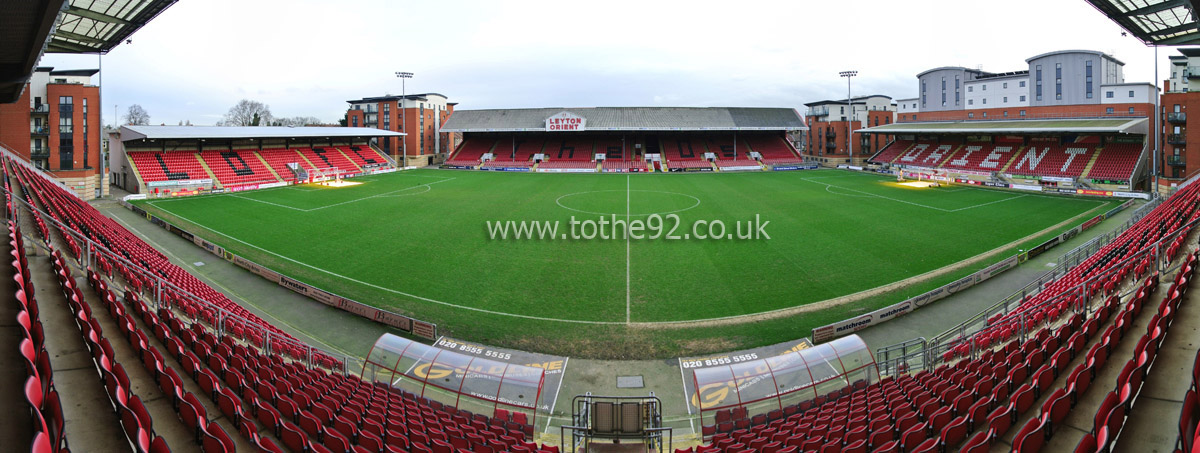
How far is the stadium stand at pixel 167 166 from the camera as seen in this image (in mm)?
49750

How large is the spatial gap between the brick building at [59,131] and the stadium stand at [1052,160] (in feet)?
257

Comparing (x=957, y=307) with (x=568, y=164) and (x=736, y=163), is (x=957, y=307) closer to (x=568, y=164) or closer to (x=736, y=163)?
(x=736, y=163)

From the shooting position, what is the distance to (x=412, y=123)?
8256 centimetres

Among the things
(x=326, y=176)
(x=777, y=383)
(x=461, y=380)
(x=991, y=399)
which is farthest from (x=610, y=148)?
(x=991, y=399)

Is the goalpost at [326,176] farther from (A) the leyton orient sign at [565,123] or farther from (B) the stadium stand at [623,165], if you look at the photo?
(B) the stadium stand at [623,165]

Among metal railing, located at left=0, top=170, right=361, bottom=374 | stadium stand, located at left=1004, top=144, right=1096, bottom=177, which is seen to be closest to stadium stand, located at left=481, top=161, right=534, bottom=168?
stadium stand, located at left=1004, top=144, right=1096, bottom=177

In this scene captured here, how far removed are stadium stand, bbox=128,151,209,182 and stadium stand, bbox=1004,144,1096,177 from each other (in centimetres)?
7488

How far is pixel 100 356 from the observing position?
273 inches

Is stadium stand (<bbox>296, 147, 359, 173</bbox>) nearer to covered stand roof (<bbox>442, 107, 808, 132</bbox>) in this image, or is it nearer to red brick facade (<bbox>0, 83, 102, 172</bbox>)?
covered stand roof (<bbox>442, 107, 808, 132</bbox>)

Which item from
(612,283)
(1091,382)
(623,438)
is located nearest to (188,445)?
(623,438)

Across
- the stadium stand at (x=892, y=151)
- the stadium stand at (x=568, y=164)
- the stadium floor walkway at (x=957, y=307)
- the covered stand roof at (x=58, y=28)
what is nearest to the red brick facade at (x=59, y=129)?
the covered stand roof at (x=58, y=28)

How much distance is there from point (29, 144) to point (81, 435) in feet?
168

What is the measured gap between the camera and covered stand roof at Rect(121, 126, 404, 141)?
1992 inches

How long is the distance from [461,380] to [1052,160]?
63.0 metres
